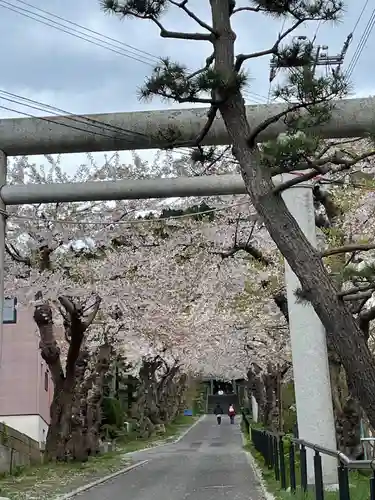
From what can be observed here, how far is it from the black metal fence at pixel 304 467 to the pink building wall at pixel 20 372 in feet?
40.0

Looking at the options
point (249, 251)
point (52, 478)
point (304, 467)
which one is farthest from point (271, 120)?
point (52, 478)

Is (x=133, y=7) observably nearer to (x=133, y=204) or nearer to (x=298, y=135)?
(x=298, y=135)

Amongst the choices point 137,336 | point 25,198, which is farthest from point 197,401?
point 25,198

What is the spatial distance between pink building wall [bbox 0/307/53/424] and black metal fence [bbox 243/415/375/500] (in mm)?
12195

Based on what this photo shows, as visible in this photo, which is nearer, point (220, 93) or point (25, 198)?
point (220, 93)

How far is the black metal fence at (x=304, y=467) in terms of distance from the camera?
15.4 ft

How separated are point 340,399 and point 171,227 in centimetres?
553

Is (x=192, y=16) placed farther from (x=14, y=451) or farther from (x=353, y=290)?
(x=14, y=451)

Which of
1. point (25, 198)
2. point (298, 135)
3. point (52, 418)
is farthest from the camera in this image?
point (52, 418)

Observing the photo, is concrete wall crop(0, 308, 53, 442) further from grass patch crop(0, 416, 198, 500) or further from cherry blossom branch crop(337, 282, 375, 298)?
cherry blossom branch crop(337, 282, 375, 298)

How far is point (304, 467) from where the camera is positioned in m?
8.23

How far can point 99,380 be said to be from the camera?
63.0 feet

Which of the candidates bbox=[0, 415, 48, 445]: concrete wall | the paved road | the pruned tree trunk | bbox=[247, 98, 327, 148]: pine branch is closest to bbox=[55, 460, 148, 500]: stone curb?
the paved road

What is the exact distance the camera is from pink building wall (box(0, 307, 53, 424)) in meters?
24.4
